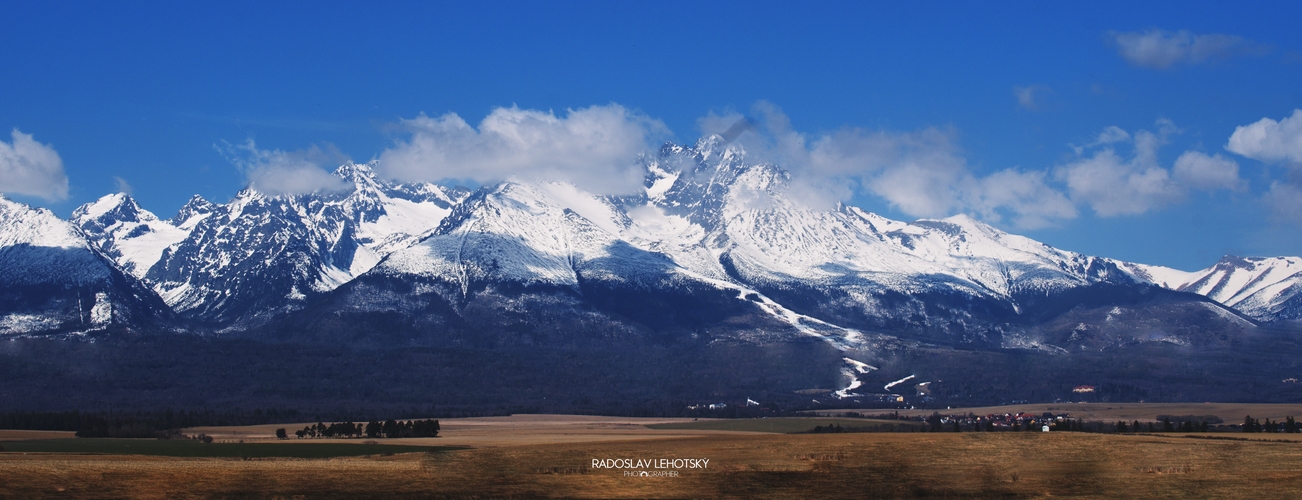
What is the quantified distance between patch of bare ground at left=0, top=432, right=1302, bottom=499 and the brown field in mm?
178

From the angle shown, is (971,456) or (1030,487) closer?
(1030,487)

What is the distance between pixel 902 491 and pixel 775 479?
42.4ft

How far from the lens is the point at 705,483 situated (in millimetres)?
130125

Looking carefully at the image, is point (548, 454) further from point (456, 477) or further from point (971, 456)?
point (971, 456)

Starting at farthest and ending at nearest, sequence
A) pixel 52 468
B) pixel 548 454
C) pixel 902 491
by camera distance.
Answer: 1. pixel 548 454
2. pixel 52 468
3. pixel 902 491

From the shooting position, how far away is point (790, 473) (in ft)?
440

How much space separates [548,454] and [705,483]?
98.6 feet

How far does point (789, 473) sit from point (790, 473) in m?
0.10

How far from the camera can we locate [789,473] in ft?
440

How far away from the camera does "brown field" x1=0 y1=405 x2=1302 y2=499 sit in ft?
411

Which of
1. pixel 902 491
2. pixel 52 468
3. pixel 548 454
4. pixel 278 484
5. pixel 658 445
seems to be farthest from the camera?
pixel 658 445

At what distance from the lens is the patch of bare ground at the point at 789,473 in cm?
12512

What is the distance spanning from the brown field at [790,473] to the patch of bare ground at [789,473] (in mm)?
178

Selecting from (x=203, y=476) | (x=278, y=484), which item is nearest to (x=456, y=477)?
(x=278, y=484)
